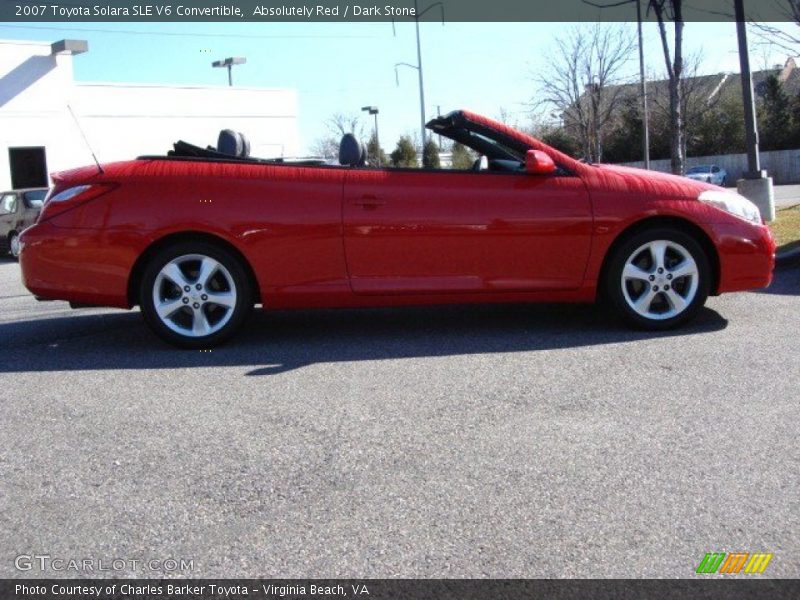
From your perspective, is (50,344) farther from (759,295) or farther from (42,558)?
(759,295)

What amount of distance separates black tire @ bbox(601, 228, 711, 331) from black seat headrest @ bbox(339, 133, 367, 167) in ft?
6.20

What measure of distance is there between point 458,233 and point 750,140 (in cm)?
936

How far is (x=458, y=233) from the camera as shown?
625 cm

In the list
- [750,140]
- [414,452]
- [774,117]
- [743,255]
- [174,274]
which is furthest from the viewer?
[774,117]

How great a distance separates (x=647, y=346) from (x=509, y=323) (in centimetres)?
123

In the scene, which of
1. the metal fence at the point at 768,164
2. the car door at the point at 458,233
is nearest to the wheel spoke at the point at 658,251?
the car door at the point at 458,233

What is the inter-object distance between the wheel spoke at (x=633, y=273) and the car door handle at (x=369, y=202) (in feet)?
5.59

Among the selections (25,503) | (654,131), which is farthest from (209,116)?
(25,503)

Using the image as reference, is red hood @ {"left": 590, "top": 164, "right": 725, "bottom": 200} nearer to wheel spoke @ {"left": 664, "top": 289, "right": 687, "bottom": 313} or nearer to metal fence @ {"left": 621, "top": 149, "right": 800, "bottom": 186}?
wheel spoke @ {"left": 664, "top": 289, "right": 687, "bottom": 313}

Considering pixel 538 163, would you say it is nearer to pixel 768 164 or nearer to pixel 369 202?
pixel 369 202

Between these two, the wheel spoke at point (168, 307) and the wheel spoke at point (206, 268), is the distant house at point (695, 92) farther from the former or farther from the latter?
the wheel spoke at point (168, 307)

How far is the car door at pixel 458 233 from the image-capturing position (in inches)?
246

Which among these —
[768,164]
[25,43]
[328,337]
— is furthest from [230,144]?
[768,164]

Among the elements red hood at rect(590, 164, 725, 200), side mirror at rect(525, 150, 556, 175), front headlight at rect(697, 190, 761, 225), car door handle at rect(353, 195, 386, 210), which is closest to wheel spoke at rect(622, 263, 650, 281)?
red hood at rect(590, 164, 725, 200)
